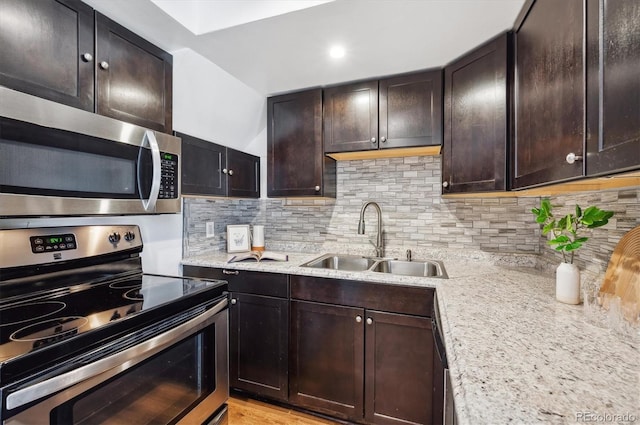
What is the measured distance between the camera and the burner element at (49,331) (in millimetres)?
816

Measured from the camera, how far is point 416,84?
193 centimetres

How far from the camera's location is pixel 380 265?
2.08 metres

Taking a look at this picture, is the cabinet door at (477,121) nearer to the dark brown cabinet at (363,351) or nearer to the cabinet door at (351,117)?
the cabinet door at (351,117)

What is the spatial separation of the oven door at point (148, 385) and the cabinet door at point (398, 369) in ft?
2.63

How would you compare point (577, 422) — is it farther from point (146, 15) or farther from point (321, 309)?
point (146, 15)

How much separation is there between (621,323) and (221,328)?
4.95ft

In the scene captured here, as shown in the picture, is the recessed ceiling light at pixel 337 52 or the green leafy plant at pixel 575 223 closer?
the green leafy plant at pixel 575 223

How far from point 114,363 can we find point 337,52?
5.72ft

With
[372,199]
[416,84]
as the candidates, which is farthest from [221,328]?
[416,84]

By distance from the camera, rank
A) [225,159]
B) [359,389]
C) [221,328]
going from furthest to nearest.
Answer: [225,159] < [359,389] < [221,328]

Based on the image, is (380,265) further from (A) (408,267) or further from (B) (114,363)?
(B) (114,363)

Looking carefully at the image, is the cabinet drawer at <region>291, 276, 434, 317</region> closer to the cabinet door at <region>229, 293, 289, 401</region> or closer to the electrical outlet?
the cabinet door at <region>229, 293, 289, 401</region>

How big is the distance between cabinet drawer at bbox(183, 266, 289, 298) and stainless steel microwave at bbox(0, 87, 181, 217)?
24.2 inches

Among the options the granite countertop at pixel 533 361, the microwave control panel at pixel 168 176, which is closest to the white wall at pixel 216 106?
the microwave control panel at pixel 168 176
